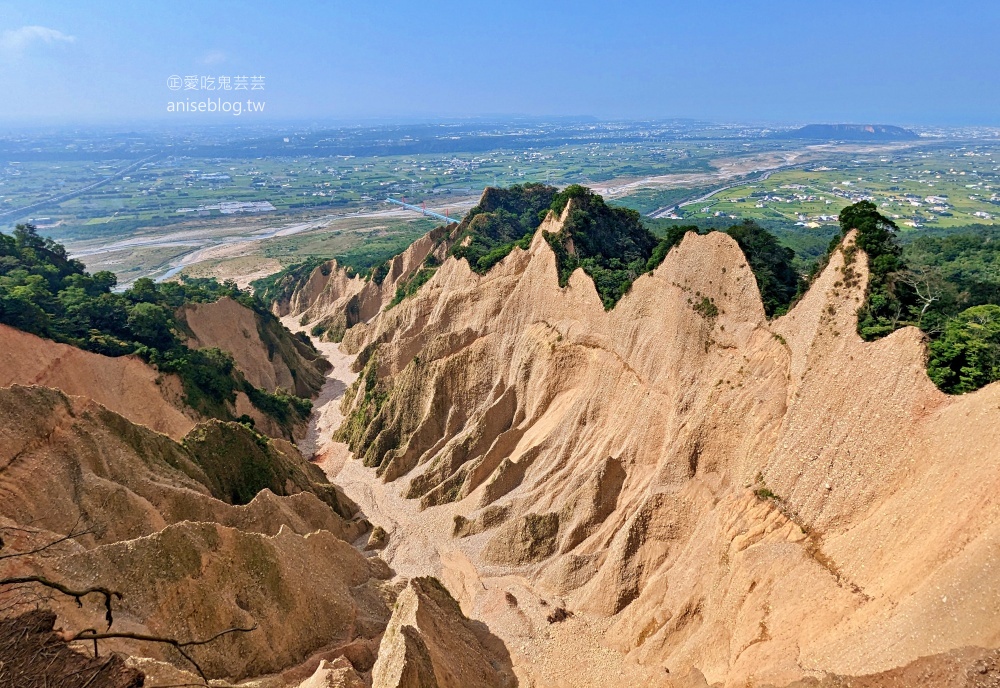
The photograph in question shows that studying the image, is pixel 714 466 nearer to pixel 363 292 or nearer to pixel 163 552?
pixel 163 552

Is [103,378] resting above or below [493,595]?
above

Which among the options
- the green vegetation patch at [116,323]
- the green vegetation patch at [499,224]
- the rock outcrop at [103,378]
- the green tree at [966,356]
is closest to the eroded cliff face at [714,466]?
the green tree at [966,356]

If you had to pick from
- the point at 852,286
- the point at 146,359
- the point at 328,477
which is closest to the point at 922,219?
the point at 852,286

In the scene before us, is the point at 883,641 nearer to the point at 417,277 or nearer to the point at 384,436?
the point at 384,436

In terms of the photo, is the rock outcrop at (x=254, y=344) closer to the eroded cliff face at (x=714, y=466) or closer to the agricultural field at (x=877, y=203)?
the eroded cliff face at (x=714, y=466)

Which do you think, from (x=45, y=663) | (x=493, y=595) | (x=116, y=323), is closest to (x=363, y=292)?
(x=116, y=323)

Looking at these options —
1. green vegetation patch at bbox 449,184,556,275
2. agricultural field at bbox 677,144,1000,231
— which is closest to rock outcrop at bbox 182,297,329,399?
green vegetation patch at bbox 449,184,556,275
